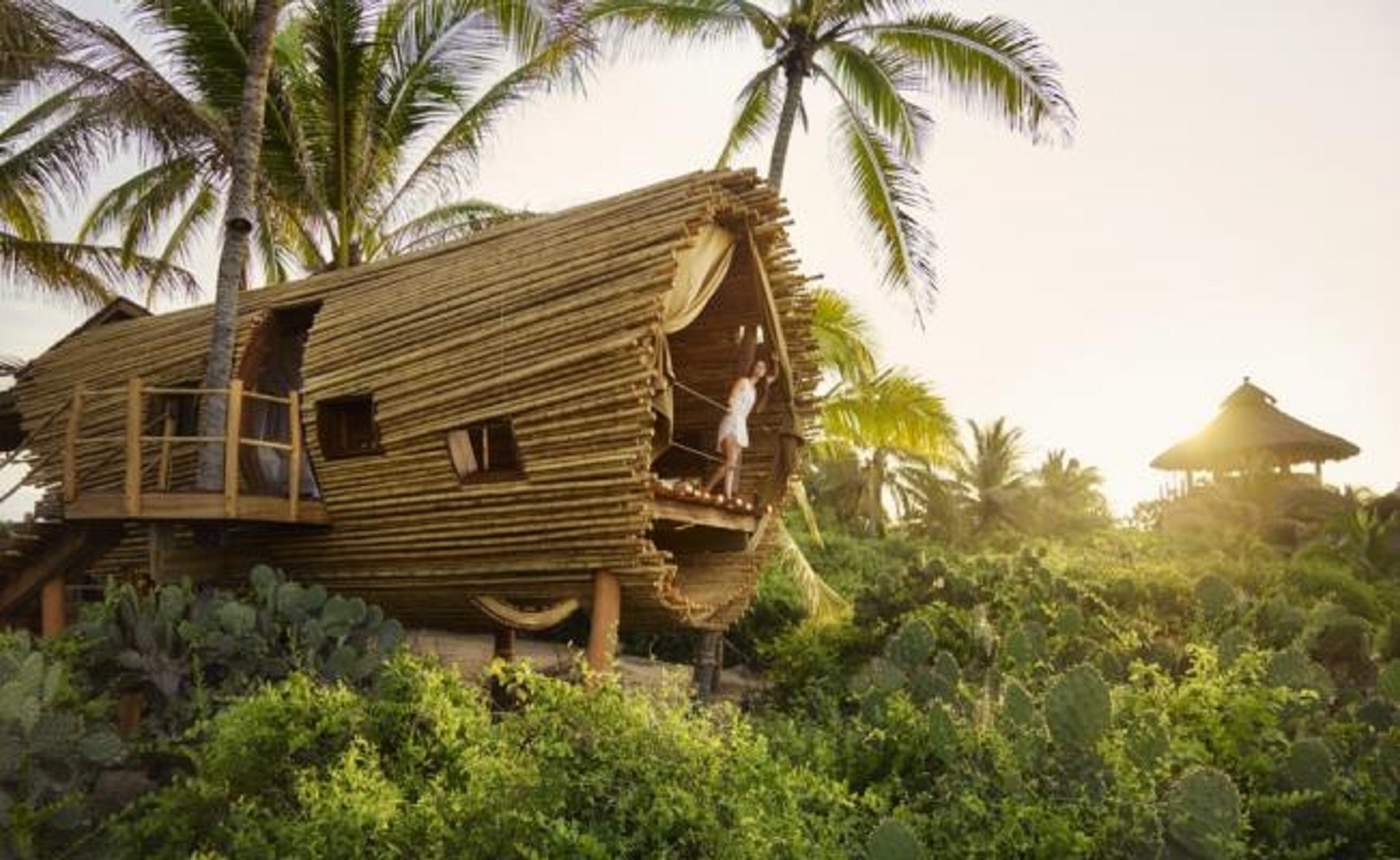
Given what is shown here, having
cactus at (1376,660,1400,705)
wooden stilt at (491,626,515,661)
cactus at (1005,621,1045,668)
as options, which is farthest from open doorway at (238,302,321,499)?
cactus at (1376,660,1400,705)

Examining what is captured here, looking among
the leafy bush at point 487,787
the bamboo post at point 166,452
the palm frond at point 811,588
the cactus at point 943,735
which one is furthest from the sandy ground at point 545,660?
the cactus at point 943,735

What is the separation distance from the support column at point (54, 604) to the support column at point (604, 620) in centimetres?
610

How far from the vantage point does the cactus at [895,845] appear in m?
5.32

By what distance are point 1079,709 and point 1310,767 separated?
1568mm

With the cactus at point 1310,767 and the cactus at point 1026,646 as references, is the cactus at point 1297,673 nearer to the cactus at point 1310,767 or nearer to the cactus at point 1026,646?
the cactus at point 1310,767

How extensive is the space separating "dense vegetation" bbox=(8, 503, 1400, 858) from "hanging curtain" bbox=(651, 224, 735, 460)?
2.93m

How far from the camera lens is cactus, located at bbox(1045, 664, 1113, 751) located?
6.61 meters

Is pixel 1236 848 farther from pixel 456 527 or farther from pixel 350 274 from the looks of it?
pixel 350 274

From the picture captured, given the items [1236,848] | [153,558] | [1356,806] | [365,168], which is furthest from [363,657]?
[365,168]

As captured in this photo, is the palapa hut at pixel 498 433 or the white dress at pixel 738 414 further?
the white dress at pixel 738 414

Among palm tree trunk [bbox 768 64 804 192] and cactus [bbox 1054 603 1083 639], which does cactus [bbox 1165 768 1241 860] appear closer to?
cactus [bbox 1054 603 1083 639]

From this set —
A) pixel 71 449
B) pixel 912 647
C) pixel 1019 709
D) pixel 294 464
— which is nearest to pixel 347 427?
pixel 294 464

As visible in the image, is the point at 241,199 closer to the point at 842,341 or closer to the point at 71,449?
the point at 71,449

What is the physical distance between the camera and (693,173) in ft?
31.2
